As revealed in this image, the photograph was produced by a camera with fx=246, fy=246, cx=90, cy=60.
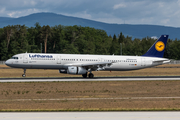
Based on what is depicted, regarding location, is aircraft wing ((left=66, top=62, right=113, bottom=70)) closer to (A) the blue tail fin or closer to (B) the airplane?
(B) the airplane

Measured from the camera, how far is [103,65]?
145 ft

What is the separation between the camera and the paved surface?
15.1 meters

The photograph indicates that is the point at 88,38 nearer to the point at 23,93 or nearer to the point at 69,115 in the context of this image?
the point at 23,93

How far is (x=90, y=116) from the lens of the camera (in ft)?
51.3

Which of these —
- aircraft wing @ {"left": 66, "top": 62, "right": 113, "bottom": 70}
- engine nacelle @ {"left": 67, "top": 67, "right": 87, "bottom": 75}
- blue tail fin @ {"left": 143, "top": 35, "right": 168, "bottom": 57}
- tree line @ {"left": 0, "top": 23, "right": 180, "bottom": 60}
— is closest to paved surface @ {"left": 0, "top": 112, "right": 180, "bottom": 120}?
engine nacelle @ {"left": 67, "top": 67, "right": 87, "bottom": 75}

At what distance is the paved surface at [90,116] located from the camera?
15.1 metres

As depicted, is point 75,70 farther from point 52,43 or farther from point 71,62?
point 52,43

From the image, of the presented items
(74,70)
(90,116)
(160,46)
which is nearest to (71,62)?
(74,70)

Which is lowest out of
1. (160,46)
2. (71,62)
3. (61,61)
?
(71,62)

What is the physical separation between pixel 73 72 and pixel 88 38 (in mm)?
108250

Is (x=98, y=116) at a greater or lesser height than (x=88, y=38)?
lesser

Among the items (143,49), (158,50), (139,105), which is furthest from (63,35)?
(139,105)

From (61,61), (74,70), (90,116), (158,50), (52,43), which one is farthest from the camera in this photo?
(52,43)

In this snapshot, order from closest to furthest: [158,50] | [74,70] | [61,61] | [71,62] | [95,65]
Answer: [74,70] < [95,65] < [61,61] < [71,62] < [158,50]
